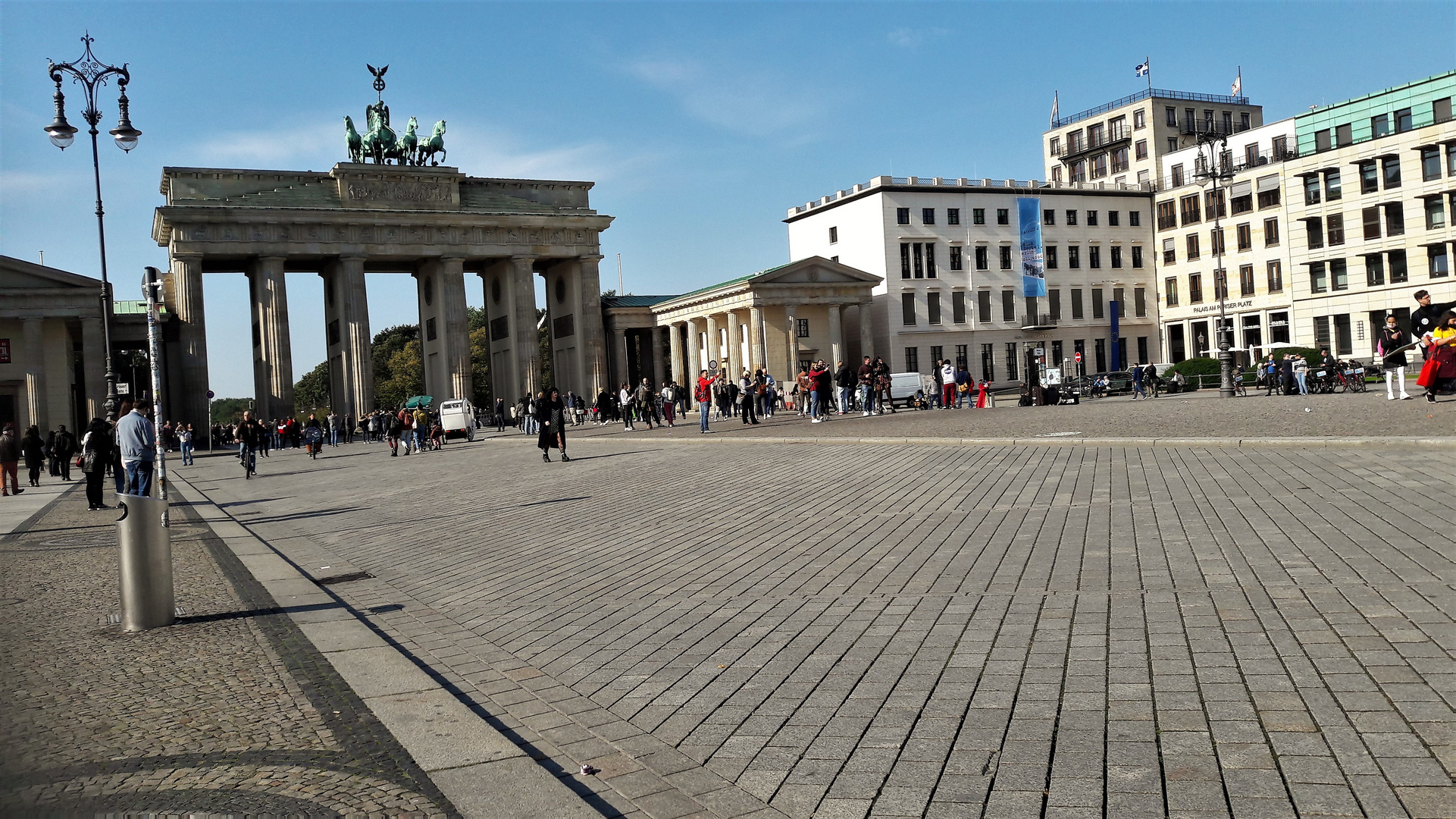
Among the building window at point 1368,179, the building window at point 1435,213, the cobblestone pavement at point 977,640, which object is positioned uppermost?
the building window at point 1368,179

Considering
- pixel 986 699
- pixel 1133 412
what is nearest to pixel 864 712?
pixel 986 699

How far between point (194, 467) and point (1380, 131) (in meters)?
66.6

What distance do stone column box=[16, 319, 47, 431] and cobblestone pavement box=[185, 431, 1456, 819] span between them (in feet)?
187

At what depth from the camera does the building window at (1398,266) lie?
63.5m

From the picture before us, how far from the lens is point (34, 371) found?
194 feet

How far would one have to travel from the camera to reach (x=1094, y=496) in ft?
37.4

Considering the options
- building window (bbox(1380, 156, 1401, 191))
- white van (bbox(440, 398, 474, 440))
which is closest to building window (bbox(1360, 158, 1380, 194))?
building window (bbox(1380, 156, 1401, 191))

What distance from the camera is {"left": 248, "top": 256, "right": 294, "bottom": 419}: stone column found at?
2515 inches

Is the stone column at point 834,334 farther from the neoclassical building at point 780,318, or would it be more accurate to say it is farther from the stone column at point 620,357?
the stone column at point 620,357

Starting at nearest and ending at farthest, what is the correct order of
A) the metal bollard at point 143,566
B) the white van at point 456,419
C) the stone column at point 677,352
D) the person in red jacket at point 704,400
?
the metal bollard at point 143,566
the person in red jacket at point 704,400
the white van at point 456,419
the stone column at point 677,352

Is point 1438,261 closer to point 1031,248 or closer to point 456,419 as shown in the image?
point 1031,248

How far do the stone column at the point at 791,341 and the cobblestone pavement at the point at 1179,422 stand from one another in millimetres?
33697

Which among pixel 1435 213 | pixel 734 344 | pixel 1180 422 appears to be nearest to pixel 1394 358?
pixel 1180 422

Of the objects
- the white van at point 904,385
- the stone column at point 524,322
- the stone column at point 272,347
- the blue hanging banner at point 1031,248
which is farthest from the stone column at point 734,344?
the stone column at point 272,347
